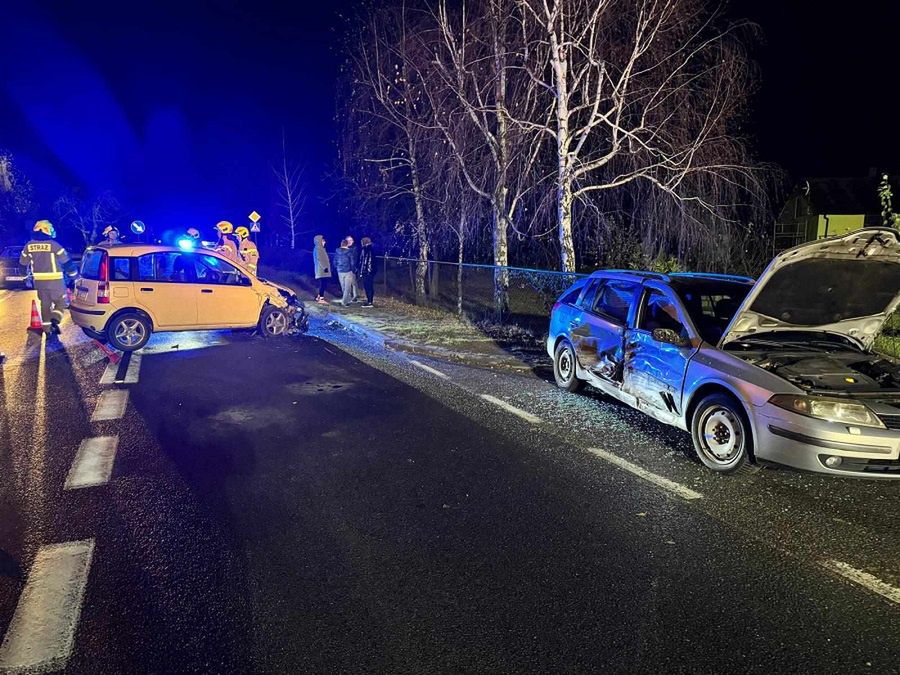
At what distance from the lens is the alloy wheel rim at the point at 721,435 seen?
4.79m

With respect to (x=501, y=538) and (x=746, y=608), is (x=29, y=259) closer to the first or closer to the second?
(x=501, y=538)

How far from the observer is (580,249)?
50.0 feet

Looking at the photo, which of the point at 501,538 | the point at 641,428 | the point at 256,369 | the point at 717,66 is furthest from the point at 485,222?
the point at 501,538

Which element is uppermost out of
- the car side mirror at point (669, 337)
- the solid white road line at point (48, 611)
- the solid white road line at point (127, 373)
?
the car side mirror at point (669, 337)

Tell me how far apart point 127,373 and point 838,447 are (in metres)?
Result: 8.48

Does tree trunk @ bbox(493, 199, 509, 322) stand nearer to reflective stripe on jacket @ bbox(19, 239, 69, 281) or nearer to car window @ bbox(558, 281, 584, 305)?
car window @ bbox(558, 281, 584, 305)

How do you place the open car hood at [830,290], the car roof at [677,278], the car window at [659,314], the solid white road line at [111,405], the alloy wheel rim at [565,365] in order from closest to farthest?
the open car hood at [830,290], the car window at [659,314], the car roof at [677,278], the solid white road line at [111,405], the alloy wheel rim at [565,365]

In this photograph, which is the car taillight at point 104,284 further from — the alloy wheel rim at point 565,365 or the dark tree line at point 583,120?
the alloy wheel rim at point 565,365

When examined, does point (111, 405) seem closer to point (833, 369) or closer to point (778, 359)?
point (778, 359)

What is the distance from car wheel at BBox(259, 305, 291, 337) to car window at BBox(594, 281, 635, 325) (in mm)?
6675

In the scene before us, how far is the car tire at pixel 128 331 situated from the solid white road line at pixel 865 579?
33.0ft

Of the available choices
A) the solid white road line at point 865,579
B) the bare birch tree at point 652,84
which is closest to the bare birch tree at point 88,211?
the bare birch tree at point 652,84

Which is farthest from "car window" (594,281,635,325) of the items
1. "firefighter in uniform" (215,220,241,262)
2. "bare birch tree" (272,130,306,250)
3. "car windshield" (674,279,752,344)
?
"bare birch tree" (272,130,306,250)

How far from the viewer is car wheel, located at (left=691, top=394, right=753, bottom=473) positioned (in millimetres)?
4734
